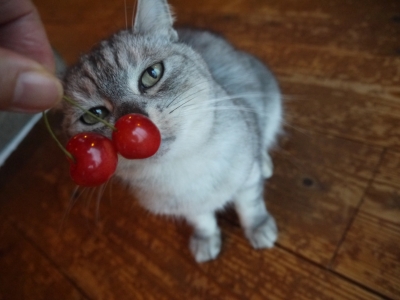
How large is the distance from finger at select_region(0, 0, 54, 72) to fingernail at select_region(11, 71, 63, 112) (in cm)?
33

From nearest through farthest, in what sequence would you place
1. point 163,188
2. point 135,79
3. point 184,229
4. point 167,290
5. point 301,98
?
1. point 135,79
2. point 163,188
3. point 167,290
4. point 184,229
5. point 301,98

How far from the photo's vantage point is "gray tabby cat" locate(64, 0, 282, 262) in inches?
29.6

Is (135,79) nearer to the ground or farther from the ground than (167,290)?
farther from the ground

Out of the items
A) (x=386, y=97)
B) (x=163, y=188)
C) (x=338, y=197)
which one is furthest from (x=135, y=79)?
(x=386, y=97)

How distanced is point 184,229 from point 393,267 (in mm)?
577

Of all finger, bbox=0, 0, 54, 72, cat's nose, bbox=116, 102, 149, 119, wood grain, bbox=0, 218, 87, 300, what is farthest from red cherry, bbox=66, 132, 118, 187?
wood grain, bbox=0, 218, 87, 300

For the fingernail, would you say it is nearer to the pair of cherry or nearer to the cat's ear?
the pair of cherry

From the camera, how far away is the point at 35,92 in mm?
501

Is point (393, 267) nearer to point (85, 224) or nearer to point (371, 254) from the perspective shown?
point (371, 254)

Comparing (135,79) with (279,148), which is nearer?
(135,79)

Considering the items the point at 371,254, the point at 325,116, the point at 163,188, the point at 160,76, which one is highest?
the point at 160,76

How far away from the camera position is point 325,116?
4.17ft

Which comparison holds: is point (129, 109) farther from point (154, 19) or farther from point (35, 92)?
point (154, 19)

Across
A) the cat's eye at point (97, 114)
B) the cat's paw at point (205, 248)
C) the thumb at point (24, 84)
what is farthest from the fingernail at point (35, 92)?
the cat's paw at point (205, 248)
